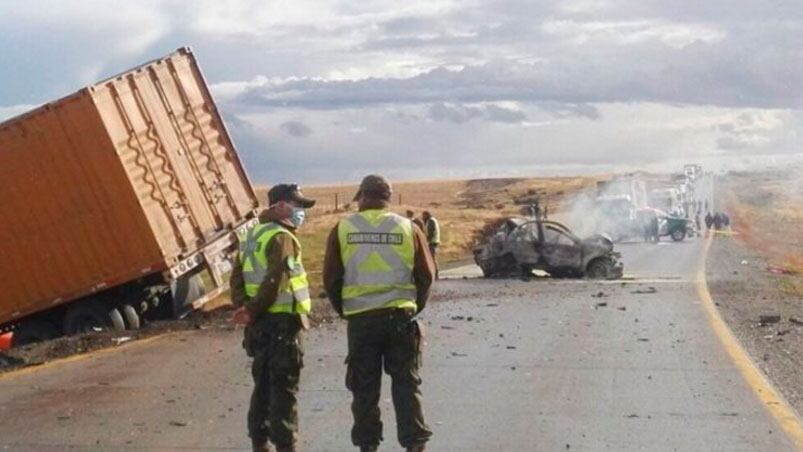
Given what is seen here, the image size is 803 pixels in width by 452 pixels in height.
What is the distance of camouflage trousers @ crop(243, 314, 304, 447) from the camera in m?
7.79

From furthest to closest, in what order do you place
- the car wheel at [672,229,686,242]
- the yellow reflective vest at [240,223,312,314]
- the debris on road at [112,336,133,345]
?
1. the car wheel at [672,229,686,242]
2. the debris on road at [112,336,133,345]
3. the yellow reflective vest at [240,223,312,314]

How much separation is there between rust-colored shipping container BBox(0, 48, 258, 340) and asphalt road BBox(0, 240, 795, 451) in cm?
179

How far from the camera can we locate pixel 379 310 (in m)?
7.73

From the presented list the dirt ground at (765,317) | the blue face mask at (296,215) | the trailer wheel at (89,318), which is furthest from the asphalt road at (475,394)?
the trailer wheel at (89,318)

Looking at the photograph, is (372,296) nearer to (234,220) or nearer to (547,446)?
(547,446)

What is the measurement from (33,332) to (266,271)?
38.3 ft

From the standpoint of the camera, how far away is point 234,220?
66.5ft

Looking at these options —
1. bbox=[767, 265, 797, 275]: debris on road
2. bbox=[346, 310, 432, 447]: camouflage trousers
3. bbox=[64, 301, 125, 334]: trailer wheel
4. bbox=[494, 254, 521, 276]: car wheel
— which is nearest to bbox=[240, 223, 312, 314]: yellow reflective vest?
bbox=[346, 310, 432, 447]: camouflage trousers

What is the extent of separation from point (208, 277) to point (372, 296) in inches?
515

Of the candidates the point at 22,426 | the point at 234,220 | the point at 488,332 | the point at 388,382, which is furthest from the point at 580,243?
the point at 22,426

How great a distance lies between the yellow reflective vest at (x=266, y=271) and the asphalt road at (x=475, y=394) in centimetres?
114

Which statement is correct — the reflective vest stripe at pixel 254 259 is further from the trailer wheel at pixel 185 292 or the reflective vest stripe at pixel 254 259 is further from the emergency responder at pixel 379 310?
the trailer wheel at pixel 185 292

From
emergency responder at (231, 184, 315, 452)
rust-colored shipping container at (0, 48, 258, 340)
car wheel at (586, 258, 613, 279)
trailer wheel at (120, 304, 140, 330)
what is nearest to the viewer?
emergency responder at (231, 184, 315, 452)

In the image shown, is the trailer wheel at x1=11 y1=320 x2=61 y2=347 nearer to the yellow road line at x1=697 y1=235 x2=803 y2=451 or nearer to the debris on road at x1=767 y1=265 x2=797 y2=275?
the yellow road line at x1=697 y1=235 x2=803 y2=451
